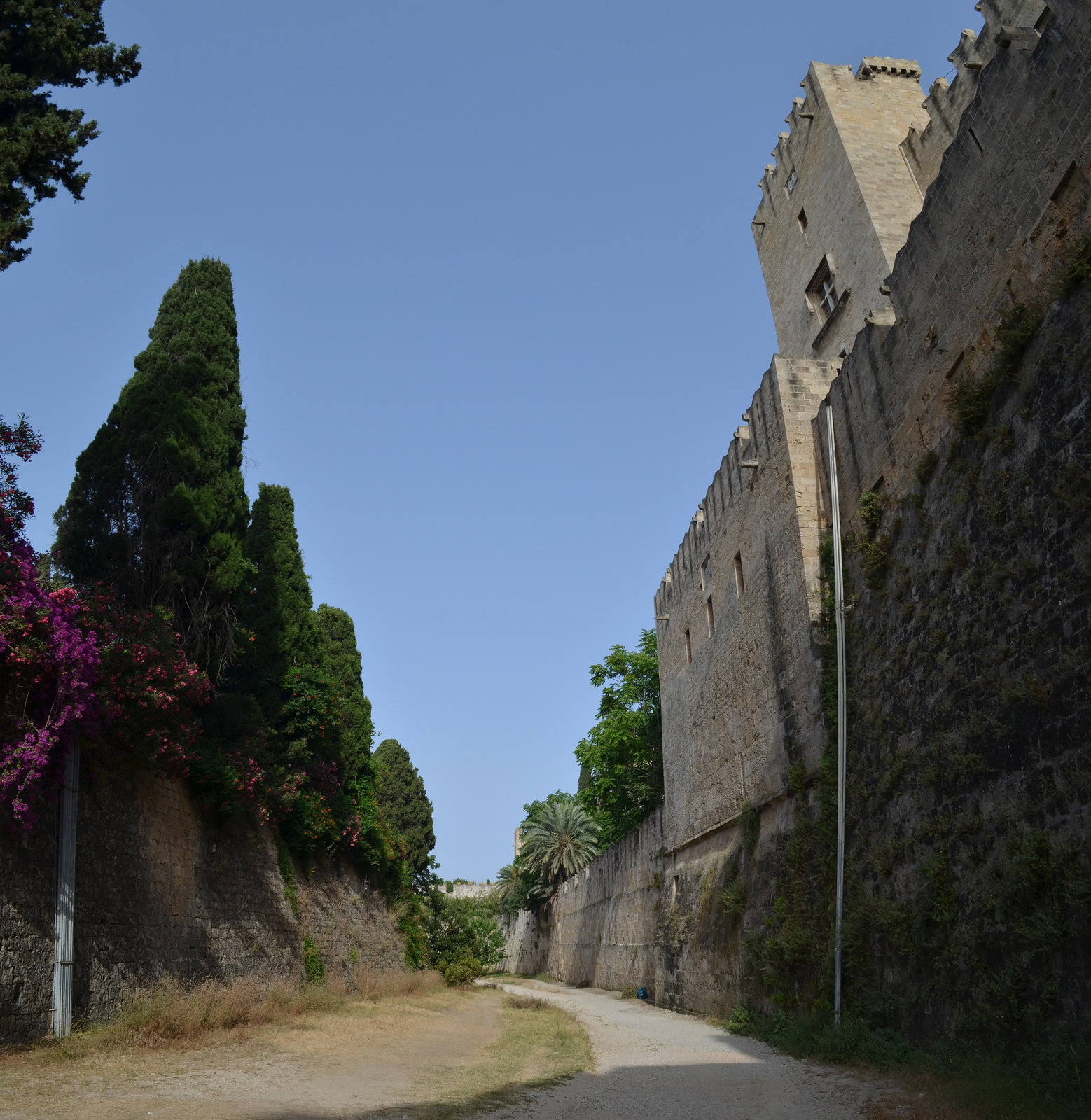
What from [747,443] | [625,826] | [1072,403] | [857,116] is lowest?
[625,826]

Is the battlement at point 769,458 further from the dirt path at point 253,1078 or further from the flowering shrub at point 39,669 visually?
the flowering shrub at point 39,669

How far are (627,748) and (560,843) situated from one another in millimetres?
11609

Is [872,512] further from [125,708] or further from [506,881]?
[506,881]

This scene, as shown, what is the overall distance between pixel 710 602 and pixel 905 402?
8.73 metres

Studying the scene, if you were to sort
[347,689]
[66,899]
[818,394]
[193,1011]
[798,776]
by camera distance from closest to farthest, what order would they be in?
[66,899], [193,1011], [798,776], [818,394], [347,689]

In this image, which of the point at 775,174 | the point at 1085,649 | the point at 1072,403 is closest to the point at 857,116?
the point at 775,174

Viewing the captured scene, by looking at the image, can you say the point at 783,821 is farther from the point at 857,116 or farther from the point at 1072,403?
the point at 857,116

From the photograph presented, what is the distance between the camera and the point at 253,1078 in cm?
792

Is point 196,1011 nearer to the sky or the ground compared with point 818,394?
nearer to the ground

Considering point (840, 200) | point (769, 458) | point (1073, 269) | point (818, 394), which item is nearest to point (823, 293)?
point (840, 200)

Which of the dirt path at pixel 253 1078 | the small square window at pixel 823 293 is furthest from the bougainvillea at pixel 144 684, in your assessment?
the small square window at pixel 823 293

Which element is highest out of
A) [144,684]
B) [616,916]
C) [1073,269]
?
[1073,269]

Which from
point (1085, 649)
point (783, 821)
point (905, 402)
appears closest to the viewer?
point (1085, 649)

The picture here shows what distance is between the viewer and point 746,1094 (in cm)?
762
